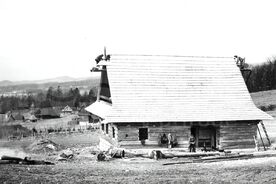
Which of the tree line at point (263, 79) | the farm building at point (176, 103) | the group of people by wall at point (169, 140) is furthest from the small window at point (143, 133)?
the tree line at point (263, 79)

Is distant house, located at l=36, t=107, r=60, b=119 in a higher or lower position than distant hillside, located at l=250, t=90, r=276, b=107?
lower

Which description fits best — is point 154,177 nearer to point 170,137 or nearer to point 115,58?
point 170,137

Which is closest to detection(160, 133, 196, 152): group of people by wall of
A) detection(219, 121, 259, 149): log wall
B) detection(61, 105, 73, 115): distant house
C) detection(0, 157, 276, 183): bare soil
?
detection(219, 121, 259, 149): log wall

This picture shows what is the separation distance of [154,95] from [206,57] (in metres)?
6.13

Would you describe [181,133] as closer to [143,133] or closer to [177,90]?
[143,133]

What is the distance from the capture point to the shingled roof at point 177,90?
90.2 feet

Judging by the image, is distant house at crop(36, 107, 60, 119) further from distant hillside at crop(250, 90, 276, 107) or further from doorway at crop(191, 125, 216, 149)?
doorway at crop(191, 125, 216, 149)

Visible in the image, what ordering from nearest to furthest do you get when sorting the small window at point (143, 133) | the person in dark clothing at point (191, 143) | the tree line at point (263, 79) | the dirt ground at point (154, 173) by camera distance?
1. the dirt ground at point (154, 173)
2. the person in dark clothing at point (191, 143)
3. the small window at point (143, 133)
4. the tree line at point (263, 79)

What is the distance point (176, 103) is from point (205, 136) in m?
3.27

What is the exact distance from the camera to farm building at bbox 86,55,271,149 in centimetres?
2725

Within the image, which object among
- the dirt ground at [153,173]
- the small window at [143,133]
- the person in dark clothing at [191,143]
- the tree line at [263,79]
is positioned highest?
the tree line at [263,79]

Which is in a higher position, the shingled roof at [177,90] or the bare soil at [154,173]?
the shingled roof at [177,90]

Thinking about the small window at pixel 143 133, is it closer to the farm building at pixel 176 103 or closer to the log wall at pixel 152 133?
the farm building at pixel 176 103

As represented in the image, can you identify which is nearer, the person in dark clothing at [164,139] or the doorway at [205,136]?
the person in dark clothing at [164,139]
